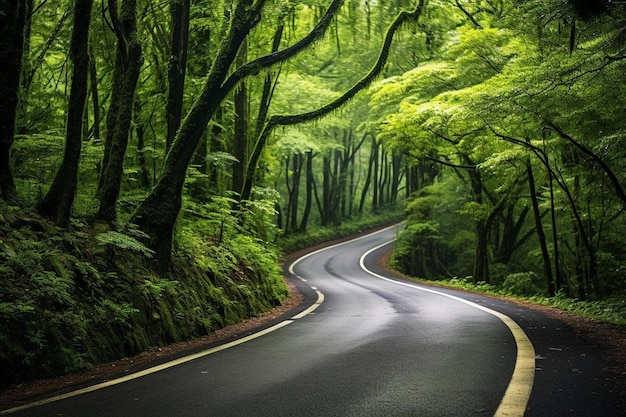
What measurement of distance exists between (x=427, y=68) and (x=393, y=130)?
251 centimetres

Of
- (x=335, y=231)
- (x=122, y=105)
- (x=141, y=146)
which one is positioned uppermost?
(x=122, y=105)

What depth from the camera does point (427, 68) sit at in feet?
59.3

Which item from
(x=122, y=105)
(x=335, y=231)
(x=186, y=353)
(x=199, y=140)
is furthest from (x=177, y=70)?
(x=335, y=231)

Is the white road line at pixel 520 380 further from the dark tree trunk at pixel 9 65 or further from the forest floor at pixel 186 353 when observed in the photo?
the dark tree trunk at pixel 9 65

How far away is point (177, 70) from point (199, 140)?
2.61m

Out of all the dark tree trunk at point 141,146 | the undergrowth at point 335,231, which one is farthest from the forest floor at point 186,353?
the undergrowth at point 335,231

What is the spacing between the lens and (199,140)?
410 inches

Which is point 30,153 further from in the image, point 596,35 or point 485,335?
point 596,35

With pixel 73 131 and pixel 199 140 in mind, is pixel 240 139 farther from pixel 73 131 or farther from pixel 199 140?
pixel 73 131

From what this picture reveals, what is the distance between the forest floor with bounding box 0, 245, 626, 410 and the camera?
4966 mm

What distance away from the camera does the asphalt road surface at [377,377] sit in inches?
160

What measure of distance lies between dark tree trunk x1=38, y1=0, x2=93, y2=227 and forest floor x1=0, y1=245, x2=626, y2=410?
2829mm

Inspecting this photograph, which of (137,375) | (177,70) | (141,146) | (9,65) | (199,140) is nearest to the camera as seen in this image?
(137,375)

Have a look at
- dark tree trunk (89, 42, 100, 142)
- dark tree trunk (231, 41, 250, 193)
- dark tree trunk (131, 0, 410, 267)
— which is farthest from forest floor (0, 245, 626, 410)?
dark tree trunk (231, 41, 250, 193)
